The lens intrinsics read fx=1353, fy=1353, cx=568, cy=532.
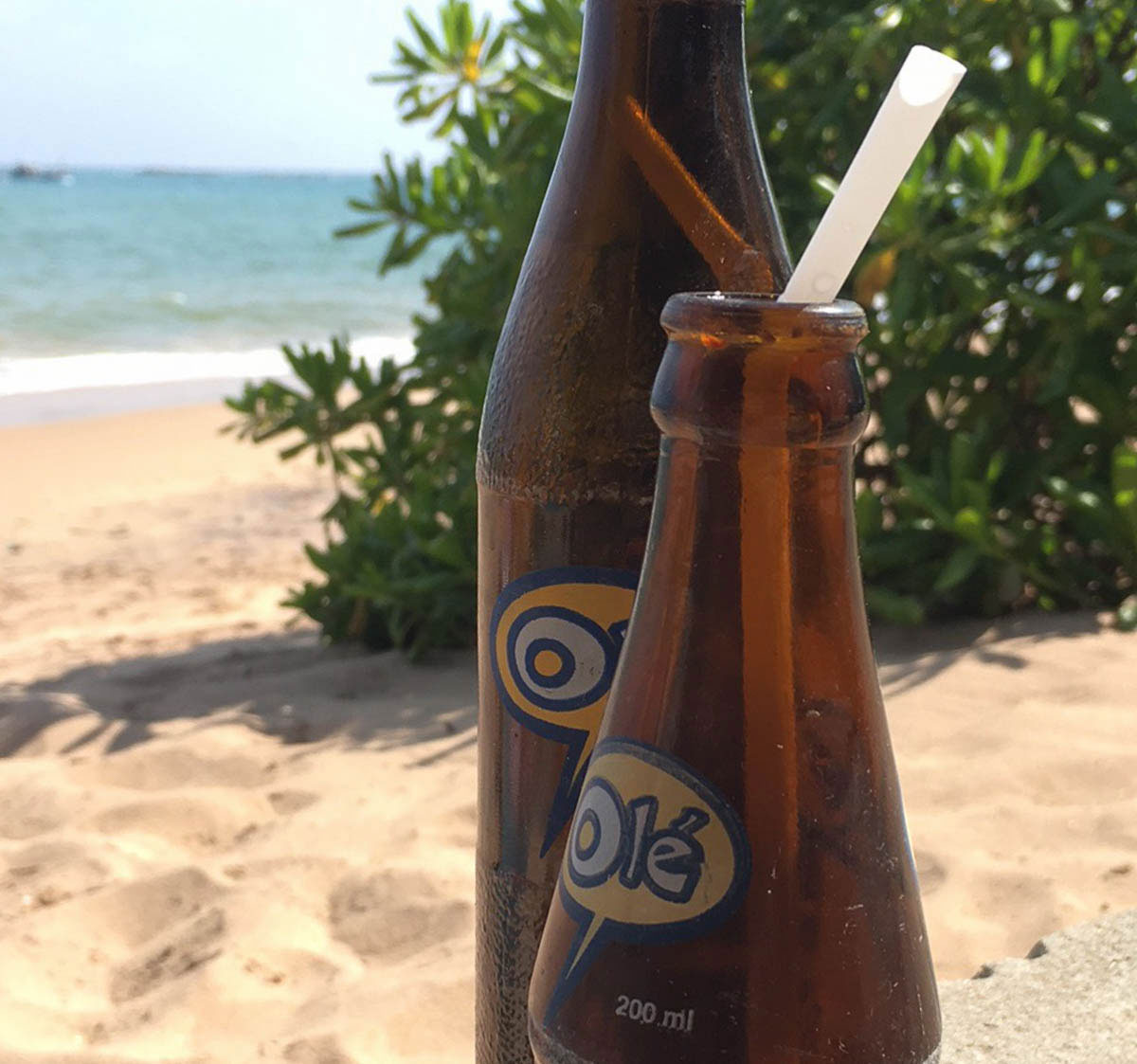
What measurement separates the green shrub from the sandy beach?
0.20m

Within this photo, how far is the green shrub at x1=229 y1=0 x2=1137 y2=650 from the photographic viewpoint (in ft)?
9.30

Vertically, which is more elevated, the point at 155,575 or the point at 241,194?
the point at 241,194

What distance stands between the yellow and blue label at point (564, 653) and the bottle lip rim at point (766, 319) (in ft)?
1.11

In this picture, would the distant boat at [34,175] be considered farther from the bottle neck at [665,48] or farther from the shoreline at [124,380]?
the bottle neck at [665,48]

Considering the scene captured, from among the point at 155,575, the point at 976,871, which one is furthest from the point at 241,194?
the point at 976,871

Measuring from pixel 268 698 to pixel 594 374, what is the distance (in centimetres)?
246

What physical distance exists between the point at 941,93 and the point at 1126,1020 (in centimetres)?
99

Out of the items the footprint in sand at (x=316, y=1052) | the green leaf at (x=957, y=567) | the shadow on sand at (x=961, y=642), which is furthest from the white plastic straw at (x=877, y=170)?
the green leaf at (x=957, y=567)

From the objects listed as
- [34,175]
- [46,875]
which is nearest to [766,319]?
[46,875]

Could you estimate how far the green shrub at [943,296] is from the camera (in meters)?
2.83

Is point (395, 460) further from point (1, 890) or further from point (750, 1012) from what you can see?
point (750, 1012)

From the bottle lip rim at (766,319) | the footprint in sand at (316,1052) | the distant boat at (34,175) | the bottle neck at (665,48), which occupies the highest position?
the distant boat at (34,175)

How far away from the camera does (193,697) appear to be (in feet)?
11.2

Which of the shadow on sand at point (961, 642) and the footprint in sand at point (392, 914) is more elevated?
the shadow on sand at point (961, 642)
